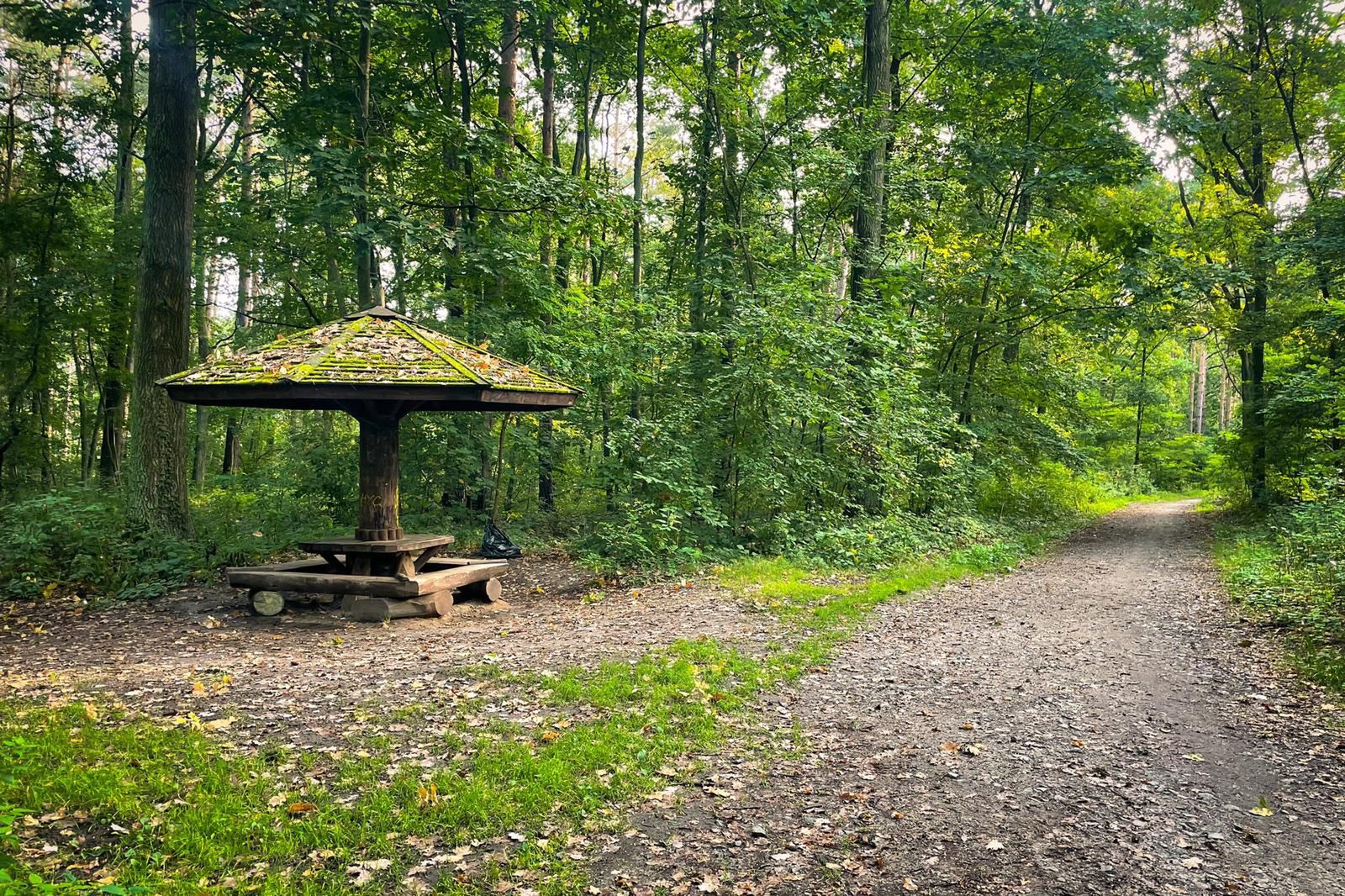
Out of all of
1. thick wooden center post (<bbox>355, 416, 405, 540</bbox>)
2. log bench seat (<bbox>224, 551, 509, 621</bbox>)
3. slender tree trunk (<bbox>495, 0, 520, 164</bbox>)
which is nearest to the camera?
log bench seat (<bbox>224, 551, 509, 621</bbox>)

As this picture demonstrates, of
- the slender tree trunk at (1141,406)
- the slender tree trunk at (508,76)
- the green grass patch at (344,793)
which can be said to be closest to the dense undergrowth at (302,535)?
the green grass patch at (344,793)

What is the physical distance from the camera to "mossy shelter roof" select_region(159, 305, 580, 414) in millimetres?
7391

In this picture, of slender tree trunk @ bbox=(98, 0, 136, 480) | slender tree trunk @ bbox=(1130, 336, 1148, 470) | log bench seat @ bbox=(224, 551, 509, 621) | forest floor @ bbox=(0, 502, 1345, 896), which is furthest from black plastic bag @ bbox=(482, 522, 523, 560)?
slender tree trunk @ bbox=(1130, 336, 1148, 470)

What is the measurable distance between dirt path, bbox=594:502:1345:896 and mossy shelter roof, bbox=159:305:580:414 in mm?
4586

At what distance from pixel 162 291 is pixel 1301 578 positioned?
15.5 metres

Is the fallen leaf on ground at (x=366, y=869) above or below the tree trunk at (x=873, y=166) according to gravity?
below

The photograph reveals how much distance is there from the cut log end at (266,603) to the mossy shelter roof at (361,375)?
7.15ft

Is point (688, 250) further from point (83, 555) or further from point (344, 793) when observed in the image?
point (344, 793)

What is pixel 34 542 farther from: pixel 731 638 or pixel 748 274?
pixel 748 274

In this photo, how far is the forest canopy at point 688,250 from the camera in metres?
11.0

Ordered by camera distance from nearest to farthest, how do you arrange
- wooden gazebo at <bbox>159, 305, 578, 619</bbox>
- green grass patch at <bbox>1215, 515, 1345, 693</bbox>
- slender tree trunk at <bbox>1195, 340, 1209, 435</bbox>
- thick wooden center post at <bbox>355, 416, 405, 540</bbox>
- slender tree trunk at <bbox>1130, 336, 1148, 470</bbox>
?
green grass patch at <bbox>1215, 515, 1345, 693</bbox> → wooden gazebo at <bbox>159, 305, 578, 619</bbox> → thick wooden center post at <bbox>355, 416, 405, 540</bbox> → slender tree trunk at <bbox>1130, 336, 1148, 470</bbox> → slender tree trunk at <bbox>1195, 340, 1209, 435</bbox>

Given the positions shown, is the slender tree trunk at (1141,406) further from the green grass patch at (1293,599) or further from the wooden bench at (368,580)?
the wooden bench at (368,580)

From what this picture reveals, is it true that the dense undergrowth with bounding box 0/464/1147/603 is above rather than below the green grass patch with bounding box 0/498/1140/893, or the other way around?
above

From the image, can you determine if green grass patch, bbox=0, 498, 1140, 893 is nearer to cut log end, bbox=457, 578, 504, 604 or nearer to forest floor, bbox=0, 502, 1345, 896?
forest floor, bbox=0, 502, 1345, 896
